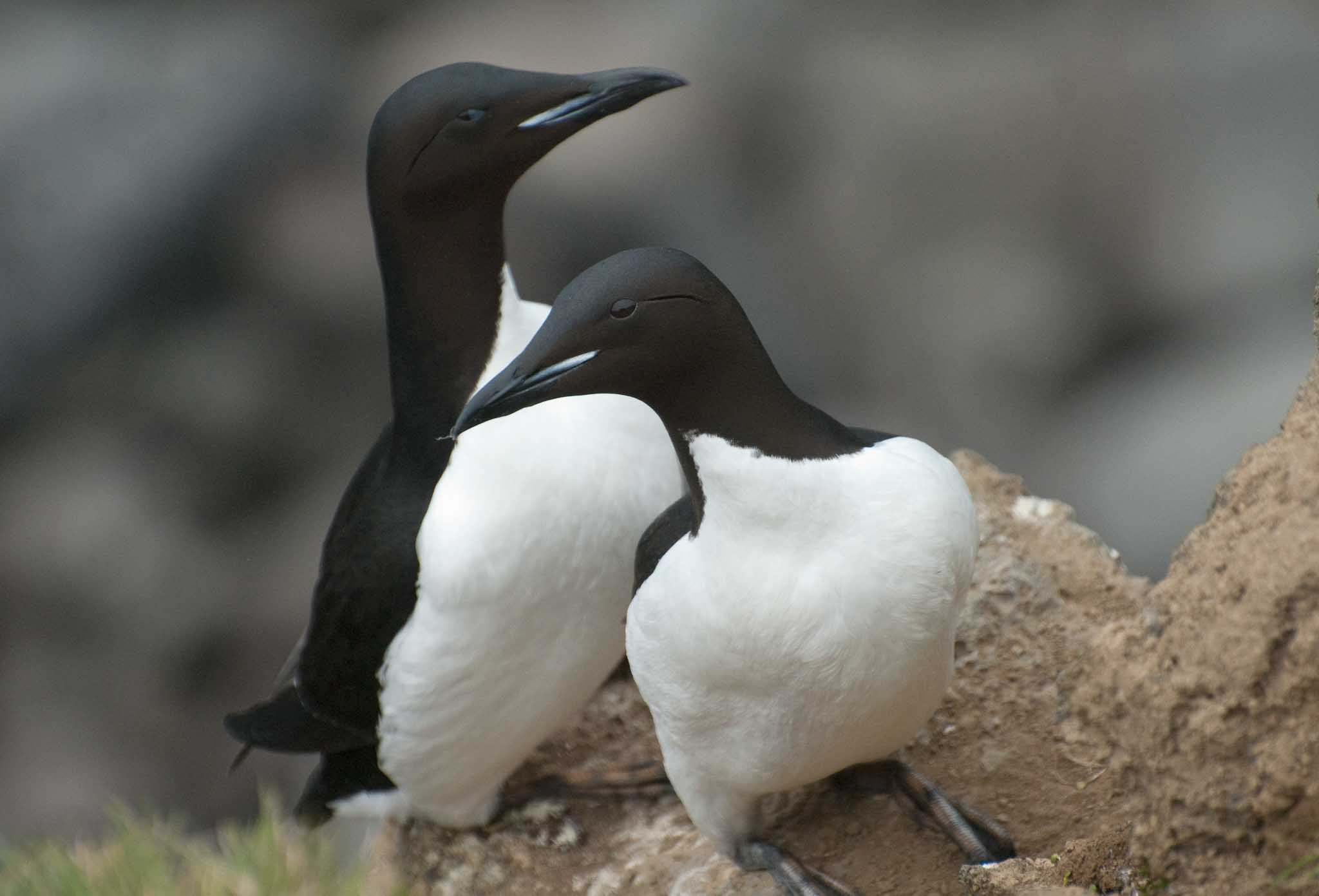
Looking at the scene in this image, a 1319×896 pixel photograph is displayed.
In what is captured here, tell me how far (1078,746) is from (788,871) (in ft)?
2.61

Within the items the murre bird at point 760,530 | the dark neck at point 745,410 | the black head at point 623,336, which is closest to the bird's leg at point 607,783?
the murre bird at point 760,530

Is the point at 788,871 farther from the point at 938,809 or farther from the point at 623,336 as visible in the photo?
the point at 623,336

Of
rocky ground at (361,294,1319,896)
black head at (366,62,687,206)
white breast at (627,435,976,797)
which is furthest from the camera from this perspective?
black head at (366,62,687,206)

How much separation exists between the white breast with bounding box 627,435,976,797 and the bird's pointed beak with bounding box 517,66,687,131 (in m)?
1.05

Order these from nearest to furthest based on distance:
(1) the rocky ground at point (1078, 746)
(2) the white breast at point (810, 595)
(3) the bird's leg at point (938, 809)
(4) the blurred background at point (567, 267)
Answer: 1. (1) the rocky ground at point (1078, 746)
2. (2) the white breast at point (810, 595)
3. (3) the bird's leg at point (938, 809)
4. (4) the blurred background at point (567, 267)

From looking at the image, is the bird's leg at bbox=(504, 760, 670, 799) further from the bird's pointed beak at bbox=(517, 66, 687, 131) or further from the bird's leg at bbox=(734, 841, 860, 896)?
the bird's pointed beak at bbox=(517, 66, 687, 131)

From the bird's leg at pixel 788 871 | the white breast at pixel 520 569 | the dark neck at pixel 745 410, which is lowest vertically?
the bird's leg at pixel 788 871

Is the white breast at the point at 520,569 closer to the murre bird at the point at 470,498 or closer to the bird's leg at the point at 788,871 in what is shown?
the murre bird at the point at 470,498

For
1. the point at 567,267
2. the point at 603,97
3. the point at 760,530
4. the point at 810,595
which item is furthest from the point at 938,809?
the point at 567,267

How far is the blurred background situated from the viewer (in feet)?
24.2

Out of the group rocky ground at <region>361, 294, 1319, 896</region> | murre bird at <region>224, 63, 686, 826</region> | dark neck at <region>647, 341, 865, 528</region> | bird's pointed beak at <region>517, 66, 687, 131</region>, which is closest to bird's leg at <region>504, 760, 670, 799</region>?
rocky ground at <region>361, 294, 1319, 896</region>

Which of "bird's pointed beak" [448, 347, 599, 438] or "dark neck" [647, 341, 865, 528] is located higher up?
"bird's pointed beak" [448, 347, 599, 438]

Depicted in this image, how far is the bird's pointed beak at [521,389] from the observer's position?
9.68 ft

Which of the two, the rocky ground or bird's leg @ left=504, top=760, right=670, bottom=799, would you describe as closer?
the rocky ground
